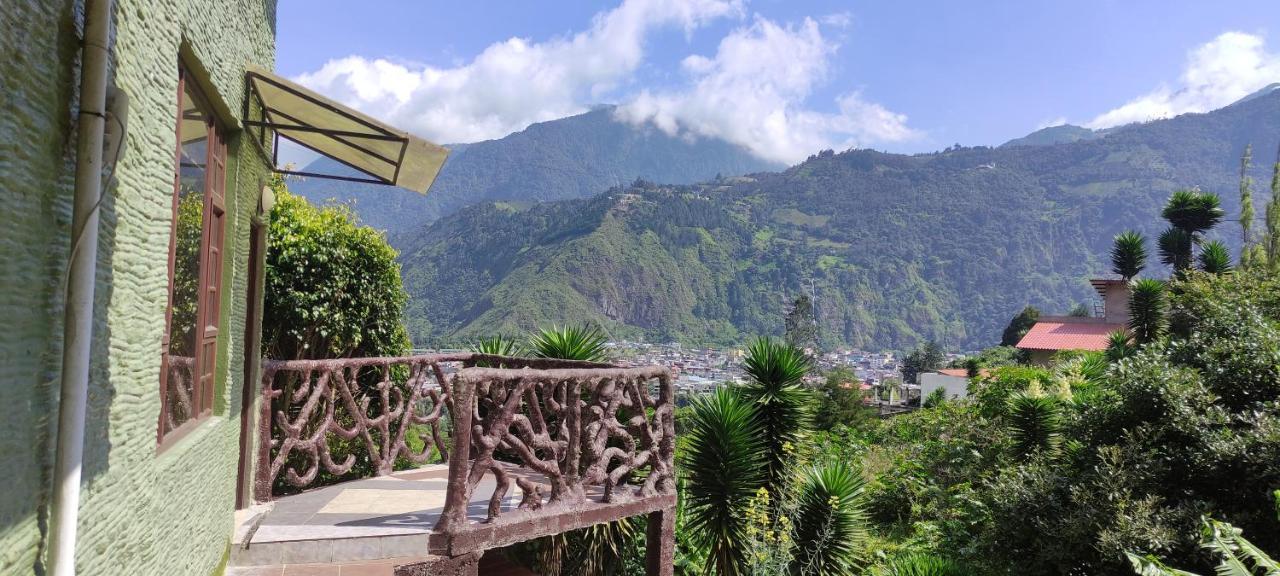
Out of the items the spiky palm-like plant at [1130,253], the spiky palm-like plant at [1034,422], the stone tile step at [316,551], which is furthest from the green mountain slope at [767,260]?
the stone tile step at [316,551]

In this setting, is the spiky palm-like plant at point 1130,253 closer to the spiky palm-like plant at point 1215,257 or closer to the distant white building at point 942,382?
the spiky palm-like plant at point 1215,257

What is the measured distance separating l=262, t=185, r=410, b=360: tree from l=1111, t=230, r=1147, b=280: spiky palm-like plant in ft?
70.6

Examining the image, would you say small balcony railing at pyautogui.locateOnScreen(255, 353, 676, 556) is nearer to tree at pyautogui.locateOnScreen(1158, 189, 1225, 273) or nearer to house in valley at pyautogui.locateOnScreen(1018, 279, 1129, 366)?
tree at pyautogui.locateOnScreen(1158, 189, 1225, 273)

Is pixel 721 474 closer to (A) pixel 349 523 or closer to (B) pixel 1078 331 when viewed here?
(A) pixel 349 523

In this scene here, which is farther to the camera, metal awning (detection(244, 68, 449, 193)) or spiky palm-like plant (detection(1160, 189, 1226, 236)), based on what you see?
spiky palm-like plant (detection(1160, 189, 1226, 236))

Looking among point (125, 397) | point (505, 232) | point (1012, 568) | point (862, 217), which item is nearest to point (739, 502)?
point (1012, 568)

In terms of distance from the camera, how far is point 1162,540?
5.46m

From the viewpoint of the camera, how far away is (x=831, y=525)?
7203mm

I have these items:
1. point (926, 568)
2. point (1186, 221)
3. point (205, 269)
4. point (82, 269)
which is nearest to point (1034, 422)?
point (926, 568)

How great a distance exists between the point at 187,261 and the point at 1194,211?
25.4m

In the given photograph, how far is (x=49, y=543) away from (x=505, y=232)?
510 ft

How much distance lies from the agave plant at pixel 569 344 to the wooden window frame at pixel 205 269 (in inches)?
162

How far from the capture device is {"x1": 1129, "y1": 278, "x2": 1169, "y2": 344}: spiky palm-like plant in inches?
704

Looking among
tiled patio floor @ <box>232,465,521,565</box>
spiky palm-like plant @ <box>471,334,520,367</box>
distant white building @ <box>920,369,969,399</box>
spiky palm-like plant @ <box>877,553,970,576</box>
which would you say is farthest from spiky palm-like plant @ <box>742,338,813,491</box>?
distant white building @ <box>920,369,969,399</box>
